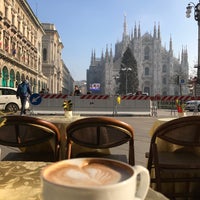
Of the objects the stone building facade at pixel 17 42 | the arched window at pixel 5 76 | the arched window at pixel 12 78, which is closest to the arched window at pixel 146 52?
the stone building facade at pixel 17 42

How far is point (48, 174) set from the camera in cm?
79

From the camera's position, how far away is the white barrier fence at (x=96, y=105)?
16875 mm

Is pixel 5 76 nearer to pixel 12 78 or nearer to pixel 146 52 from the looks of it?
pixel 12 78

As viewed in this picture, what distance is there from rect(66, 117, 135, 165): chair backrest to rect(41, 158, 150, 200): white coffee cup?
141cm

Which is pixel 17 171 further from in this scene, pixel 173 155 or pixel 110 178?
pixel 173 155

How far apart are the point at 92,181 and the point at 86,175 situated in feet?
0.17

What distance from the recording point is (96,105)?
1744cm

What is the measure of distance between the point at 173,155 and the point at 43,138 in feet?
4.32

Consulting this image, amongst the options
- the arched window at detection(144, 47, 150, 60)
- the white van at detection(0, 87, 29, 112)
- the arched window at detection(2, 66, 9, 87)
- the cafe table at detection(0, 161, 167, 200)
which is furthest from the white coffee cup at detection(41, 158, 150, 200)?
the arched window at detection(144, 47, 150, 60)

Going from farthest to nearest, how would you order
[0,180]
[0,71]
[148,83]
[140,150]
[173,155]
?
[148,83] < [0,71] < [140,150] < [173,155] < [0,180]

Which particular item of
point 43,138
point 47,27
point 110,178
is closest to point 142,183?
point 110,178

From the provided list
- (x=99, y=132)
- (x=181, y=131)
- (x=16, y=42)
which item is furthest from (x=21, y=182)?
(x=16, y=42)

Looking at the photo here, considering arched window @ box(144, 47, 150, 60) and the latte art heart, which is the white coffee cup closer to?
the latte art heart

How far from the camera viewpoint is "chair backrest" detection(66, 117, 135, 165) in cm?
233
